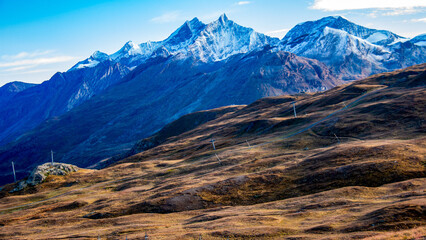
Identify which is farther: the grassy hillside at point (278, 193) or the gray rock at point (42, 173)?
the gray rock at point (42, 173)

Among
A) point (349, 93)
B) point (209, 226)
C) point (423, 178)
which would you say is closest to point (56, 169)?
point (209, 226)

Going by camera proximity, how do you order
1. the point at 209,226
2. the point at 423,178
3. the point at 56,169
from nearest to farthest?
the point at 209,226 < the point at 423,178 < the point at 56,169

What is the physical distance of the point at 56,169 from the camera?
129125 millimetres

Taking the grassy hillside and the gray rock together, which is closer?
the grassy hillside

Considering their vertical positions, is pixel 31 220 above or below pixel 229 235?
below

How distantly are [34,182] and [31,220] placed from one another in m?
51.2

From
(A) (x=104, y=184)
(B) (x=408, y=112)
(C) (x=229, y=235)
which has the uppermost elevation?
(B) (x=408, y=112)

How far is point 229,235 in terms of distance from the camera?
1586 inches

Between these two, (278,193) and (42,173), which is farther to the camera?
(42,173)

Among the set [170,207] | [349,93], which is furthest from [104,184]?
[349,93]

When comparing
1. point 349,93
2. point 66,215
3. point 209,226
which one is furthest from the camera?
point 349,93

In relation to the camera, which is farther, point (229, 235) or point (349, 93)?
point (349, 93)

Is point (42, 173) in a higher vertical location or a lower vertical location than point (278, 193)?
lower

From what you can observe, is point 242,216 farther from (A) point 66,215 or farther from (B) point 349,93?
(B) point 349,93
